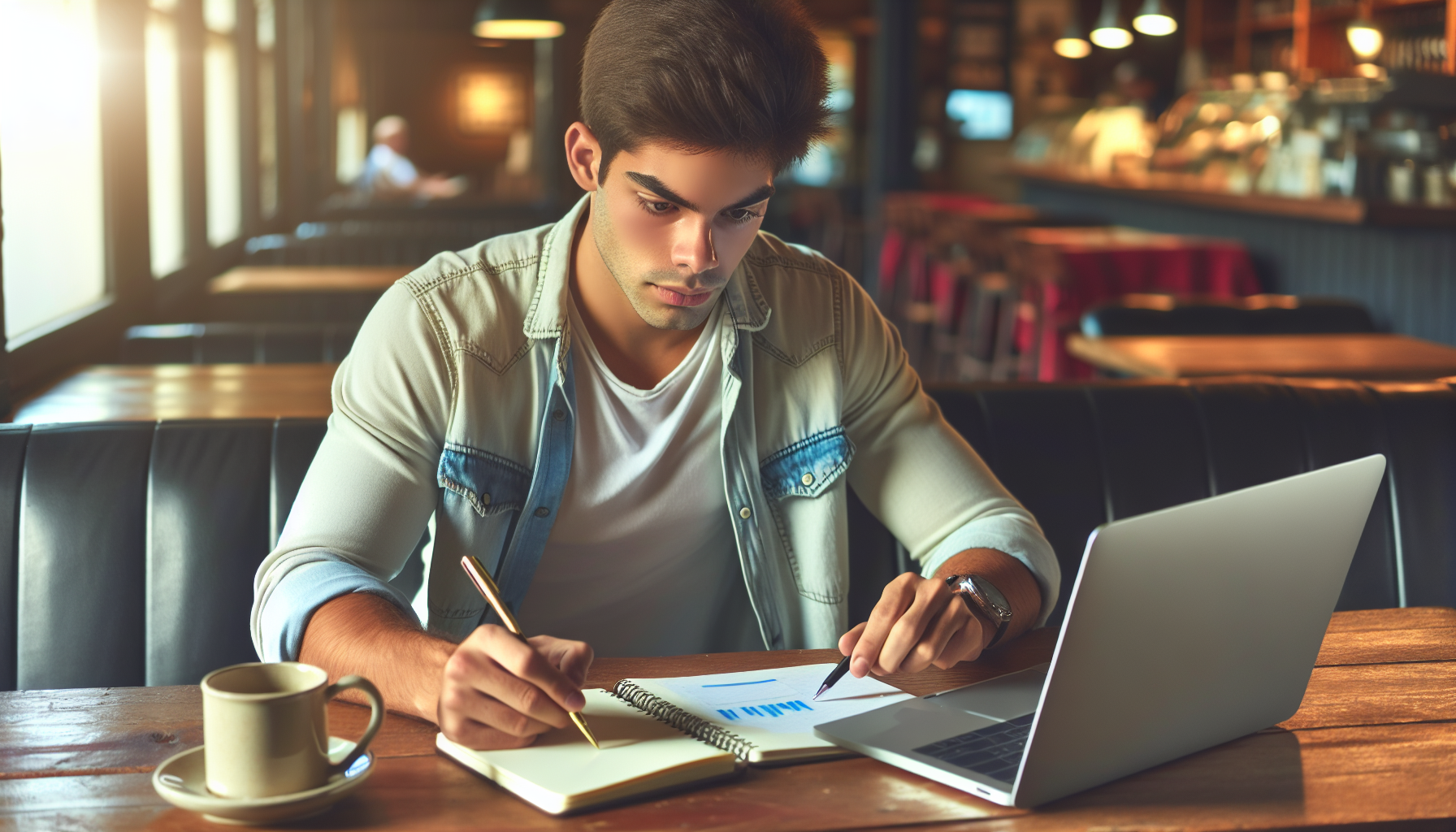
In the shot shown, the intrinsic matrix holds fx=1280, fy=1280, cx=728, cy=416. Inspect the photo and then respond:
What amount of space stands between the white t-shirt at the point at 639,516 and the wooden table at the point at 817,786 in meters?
0.36

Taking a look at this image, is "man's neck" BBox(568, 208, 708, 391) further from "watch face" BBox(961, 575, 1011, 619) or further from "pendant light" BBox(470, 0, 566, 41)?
"pendant light" BBox(470, 0, 566, 41)

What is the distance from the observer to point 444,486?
54.4 inches

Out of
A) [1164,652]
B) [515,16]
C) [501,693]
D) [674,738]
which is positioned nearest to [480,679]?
[501,693]

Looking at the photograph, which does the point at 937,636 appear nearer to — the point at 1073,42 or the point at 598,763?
the point at 598,763

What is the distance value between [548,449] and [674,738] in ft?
1.74

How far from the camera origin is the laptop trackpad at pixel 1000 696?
110 centimetres

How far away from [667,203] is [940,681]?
0.55 meters

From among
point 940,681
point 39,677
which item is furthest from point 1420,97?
point 39,677

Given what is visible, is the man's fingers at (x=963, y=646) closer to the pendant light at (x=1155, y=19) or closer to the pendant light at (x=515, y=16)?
the pendant light at (x=515, y=16)

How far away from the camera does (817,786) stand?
0.94 meters

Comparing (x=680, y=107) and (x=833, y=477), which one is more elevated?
(x=680, y=107)

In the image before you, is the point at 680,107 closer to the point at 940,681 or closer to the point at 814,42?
the point at 814,42

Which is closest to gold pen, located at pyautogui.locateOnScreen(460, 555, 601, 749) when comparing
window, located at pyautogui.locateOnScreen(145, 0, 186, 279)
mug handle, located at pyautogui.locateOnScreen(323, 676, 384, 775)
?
mug handle, located at pyautogui.locateOnScreen(323, 676, 384, 775)

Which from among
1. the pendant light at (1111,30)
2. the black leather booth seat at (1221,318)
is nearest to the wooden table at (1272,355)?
the black leather booth seat at (1221,318)
